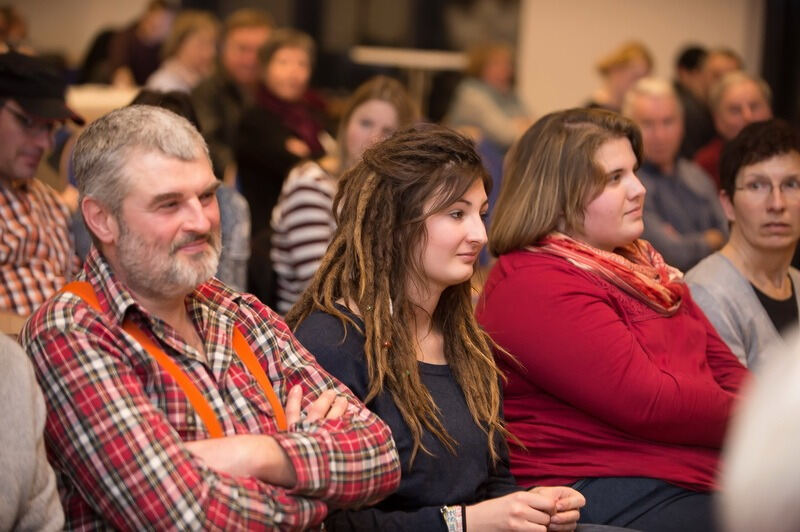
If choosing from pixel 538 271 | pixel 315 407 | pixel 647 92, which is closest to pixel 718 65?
pixel 647 92

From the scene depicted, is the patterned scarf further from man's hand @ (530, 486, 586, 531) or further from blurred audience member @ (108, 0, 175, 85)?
blurred audience member @ (108, 0, 175, 85)

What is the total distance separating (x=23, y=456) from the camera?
5.52 feet

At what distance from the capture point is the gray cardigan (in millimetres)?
3109

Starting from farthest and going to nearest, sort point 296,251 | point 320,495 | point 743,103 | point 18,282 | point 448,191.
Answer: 1. point 743,103
2. point 296,251
3. point 18,282
4. point 448,191
5. point 320,495

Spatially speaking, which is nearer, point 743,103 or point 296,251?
point 296,251

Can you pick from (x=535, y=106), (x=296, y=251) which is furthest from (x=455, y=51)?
(x=296, y=251)

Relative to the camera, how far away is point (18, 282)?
309 cm

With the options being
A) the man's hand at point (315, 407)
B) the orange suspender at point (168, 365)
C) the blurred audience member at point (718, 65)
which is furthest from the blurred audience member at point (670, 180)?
the orange suspender at point (168, 365)

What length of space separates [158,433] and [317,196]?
7.75 ft

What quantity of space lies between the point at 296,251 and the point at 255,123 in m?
1.58

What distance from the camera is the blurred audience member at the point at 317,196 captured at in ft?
13.3

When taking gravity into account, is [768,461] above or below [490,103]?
above

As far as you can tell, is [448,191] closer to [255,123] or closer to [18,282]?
[18,282]

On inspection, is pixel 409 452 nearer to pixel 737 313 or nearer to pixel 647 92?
pixel 737 313
